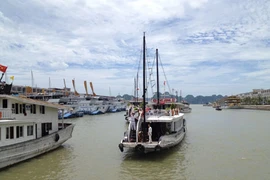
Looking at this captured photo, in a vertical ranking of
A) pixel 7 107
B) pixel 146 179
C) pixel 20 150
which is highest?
pixel 7 107

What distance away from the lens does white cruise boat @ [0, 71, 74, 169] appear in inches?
627

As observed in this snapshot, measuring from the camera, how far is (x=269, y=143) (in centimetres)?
2530

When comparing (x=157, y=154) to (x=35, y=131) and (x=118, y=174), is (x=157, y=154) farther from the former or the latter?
(x=35, y=131)

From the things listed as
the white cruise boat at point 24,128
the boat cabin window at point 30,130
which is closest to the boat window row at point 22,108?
the white cruise boat at point 24,128

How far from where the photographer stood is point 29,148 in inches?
692

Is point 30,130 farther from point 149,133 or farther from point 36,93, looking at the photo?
point 36,93

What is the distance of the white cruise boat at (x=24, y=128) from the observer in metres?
15.9

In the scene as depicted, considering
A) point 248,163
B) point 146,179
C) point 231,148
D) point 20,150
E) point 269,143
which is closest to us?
point 146,179

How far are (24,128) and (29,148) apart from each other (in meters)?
1.44

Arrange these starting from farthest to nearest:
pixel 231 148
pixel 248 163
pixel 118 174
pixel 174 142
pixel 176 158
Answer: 1. pixel 231 148
2. pixel 174 142
3. pixel 176 158
4. pixel 248 163
5. pixel 118 174

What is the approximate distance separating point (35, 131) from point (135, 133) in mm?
7147

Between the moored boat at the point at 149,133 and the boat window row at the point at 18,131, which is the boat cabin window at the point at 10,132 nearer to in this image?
the boat window row at the point at 18,131

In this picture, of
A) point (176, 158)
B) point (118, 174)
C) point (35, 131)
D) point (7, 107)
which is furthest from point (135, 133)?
point (7, 107)

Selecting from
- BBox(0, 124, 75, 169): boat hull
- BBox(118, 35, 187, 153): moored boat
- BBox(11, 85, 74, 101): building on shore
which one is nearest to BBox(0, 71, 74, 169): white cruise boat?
BBox(0, 124, 75, 169): boat hull
